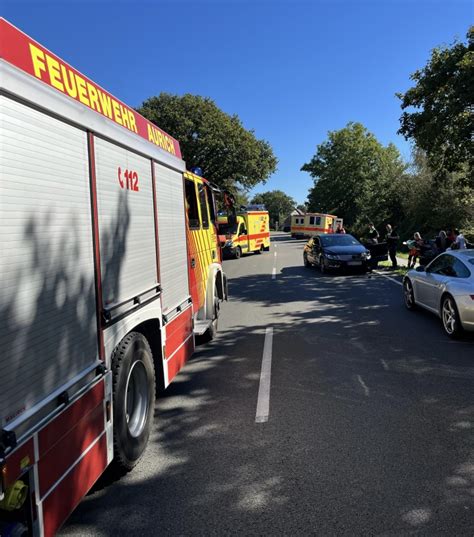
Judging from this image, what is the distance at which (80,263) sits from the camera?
2.76 m

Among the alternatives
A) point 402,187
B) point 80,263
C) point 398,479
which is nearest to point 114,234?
point 80,263

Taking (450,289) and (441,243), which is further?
(441,243)

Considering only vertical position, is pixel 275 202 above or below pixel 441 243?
above

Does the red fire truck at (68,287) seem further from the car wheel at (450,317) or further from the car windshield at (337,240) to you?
the car windshield at (337,240)

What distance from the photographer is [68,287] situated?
8.50ft

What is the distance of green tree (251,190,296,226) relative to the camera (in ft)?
516

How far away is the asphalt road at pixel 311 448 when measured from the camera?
9.62ft

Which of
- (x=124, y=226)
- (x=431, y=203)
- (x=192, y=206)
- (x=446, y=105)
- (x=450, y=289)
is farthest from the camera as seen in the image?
(x=431, y=203)

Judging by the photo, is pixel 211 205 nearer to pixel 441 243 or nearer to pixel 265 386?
pixel 265 386

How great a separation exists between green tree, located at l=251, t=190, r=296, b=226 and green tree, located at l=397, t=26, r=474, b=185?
137 m

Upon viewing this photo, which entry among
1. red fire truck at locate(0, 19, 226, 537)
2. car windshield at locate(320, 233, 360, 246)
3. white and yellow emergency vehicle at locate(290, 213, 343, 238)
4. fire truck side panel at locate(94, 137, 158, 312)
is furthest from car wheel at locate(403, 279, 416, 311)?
white and yellow emergency vehicle at locate(290, 213, 343, 238)

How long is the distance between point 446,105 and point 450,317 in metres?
10.5

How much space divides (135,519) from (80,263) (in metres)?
1.68

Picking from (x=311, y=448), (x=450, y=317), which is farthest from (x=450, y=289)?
(x=311, y=448)
